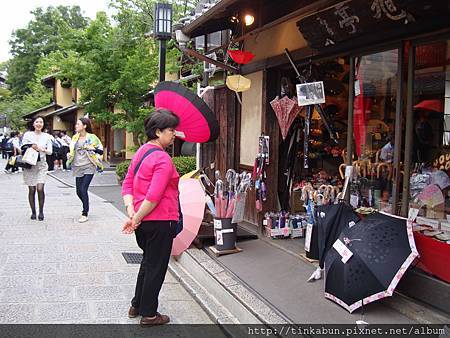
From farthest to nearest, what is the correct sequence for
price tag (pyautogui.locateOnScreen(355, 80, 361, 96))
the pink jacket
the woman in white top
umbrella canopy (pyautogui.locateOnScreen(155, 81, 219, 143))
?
the woman in white top, umbrella canopy (pyautogui.locateOnScreen(155, 81, 219, 143)), price tag (pyautogui.locateOnScreen(355, 80, 361, 96)), the pink jacket

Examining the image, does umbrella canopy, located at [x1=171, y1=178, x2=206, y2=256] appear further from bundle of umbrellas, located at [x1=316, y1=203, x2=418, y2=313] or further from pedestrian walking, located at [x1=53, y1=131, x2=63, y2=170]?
pedestrian walking, located at [x1=53, y1=131, x2=63, y2=170]

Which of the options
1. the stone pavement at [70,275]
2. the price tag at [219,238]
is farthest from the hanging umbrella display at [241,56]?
the stone pavement at [70,275]

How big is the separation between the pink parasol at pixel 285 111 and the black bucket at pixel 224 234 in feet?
A: 5.42

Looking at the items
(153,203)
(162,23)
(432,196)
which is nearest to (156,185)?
(153,203)

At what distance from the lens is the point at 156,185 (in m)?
3.88

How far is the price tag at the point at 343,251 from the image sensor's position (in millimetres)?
4057

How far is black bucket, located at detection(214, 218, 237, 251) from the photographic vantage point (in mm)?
5922

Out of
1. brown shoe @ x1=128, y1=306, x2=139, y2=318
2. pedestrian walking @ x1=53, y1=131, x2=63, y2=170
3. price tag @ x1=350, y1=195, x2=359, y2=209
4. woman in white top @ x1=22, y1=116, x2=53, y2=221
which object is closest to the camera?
brown shoe @ x1=128, y1=306, x2=139, y2=318

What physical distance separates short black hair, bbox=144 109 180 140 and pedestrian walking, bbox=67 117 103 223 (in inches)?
185

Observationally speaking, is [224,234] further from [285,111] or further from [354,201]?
[285,111]

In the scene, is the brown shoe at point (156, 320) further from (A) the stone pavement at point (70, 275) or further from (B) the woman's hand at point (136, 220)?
(B) the woman's hand at point (136, 220)

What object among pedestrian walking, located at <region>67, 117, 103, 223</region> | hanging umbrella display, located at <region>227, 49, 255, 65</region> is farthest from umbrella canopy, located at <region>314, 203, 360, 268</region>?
pedestrian walking, located at <region>67, 117, 103, 223</region>

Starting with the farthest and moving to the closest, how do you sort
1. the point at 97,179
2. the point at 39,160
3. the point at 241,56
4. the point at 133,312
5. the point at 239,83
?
1. the point at 97,179
2. the point at 39,160
3. the point at 241,56
4. the point at 239,83
5. the point at 133,312

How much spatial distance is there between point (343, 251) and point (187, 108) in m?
2.91
